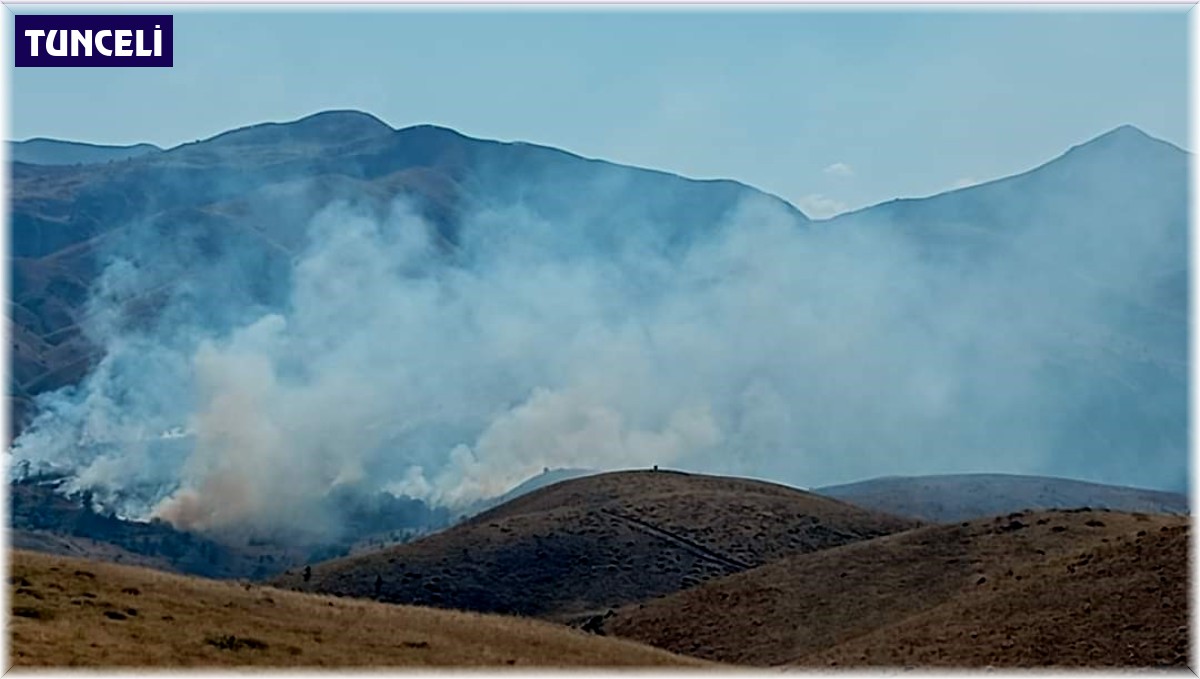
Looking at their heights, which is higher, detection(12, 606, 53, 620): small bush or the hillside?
the hillside

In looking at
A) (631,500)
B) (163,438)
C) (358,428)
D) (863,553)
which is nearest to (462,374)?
(358,428)

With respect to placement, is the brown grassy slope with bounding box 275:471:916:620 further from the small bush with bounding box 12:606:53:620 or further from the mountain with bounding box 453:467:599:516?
the mountain with bounding box 453:467:599:516

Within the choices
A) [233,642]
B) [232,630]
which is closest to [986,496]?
[232,630]

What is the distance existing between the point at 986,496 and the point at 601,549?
85597mm

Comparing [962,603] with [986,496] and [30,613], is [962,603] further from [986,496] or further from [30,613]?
[986,496]

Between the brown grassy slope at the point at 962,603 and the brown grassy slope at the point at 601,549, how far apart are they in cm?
1113

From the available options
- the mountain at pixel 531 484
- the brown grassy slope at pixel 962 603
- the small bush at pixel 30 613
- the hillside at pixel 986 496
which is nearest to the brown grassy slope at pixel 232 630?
the small bush at pixel 30 613

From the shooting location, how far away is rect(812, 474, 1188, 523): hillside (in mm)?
133500

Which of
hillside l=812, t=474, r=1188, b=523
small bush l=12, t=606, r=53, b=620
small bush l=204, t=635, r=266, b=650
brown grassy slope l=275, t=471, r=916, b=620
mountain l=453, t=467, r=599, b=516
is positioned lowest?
small bush l=204, t=635, r=266, b=650

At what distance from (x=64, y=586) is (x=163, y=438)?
138 meters

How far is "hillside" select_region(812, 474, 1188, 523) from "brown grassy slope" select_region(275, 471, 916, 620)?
54.7 meters

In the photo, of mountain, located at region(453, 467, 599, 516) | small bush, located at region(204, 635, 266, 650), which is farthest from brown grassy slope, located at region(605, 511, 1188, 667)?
mountain, located at region(453, 467, 599, 516)

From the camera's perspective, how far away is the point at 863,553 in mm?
52062

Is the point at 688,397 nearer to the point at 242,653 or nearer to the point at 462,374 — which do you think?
the point at 462,374
